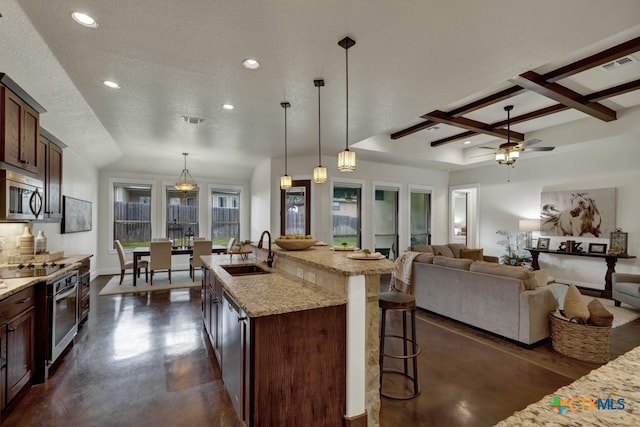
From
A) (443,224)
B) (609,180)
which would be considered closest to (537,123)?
(609,180)

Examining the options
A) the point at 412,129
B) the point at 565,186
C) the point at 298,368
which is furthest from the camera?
the point at 565,186

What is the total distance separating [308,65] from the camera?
289 centimetres

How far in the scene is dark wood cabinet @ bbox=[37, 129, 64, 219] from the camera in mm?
3795

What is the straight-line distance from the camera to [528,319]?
329 cm

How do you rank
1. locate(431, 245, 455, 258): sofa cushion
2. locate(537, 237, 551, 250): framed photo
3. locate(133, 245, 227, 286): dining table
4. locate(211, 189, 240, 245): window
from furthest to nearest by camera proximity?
locate(211, 189, 240, 245): window → locate(537, 237, 551, 250): framed photo → locate(133, 245, 227, 286): dining table → locate(431, 245, 455, 258): sofa cushion

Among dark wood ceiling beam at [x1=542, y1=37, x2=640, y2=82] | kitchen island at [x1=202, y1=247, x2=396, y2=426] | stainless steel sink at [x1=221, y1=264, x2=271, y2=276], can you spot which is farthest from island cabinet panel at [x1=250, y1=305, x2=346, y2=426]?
dark wood ceiling beam at [x1=542, y1=37, x2=640, y2=82]

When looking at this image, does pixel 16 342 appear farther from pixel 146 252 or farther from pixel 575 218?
pixel 575 218

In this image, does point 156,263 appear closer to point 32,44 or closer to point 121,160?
point 121,160

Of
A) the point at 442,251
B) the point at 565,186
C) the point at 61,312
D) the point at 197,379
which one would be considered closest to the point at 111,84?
the point at 61,312

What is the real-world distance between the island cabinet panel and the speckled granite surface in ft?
4.40

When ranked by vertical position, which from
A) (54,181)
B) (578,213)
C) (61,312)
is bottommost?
(61,312)

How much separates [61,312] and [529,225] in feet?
27.1

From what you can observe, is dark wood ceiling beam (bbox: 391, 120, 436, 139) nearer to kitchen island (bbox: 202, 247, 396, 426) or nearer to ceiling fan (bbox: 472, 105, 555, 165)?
ceiling fan (bbox: 472, 105, 555, 165)

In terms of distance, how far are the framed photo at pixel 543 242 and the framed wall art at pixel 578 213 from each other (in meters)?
0.13
